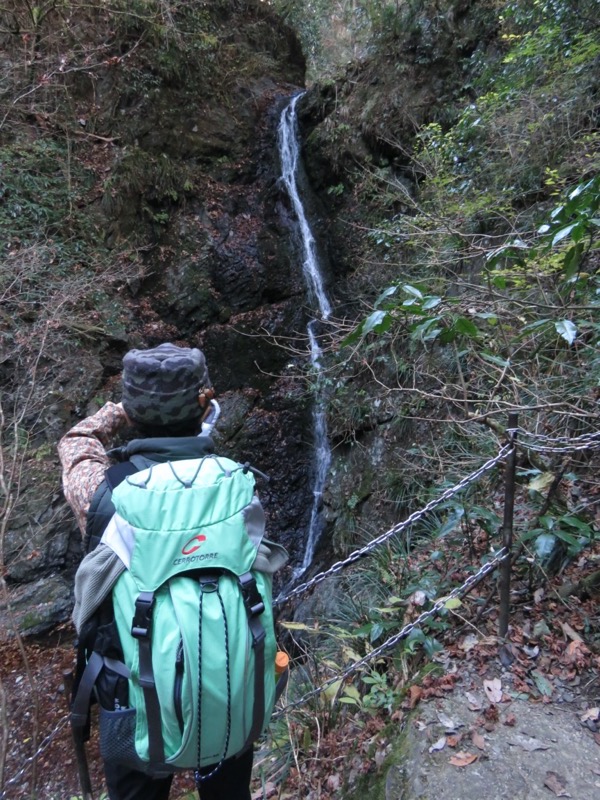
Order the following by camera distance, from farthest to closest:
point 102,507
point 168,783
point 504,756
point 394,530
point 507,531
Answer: point 507,531 < point 394,530 < point 504,756 < point 168,783 < point 102,507

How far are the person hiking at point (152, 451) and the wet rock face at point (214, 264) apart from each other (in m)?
6.08

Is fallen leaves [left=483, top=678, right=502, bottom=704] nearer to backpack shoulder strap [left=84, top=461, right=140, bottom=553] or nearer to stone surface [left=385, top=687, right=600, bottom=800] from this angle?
stone surface [left=385, top=687, right=600, bottom=800]

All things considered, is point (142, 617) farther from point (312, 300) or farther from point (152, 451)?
point (312, 300)

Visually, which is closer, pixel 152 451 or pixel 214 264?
pixel 152 451

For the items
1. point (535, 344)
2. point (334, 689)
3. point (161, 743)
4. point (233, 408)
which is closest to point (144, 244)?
point (233, 408)

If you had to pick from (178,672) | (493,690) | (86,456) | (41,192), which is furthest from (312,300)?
(178,672)

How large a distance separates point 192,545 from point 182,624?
0.18 m

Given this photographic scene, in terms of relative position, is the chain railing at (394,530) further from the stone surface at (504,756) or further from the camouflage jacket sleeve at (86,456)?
the camouflage jacket sleeve at (86,456)

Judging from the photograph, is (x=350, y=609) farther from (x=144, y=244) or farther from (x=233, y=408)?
(x=144, y=244)

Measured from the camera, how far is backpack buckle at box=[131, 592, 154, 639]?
3.79 feet

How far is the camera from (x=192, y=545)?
3.95ft

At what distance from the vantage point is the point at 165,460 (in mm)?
1380

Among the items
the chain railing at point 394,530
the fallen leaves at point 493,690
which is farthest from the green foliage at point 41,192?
the fallen leaves at point 493,690

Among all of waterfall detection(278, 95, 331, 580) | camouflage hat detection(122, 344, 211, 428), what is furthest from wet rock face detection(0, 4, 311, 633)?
camouflage hat detection(122, 344, 211, 428)
